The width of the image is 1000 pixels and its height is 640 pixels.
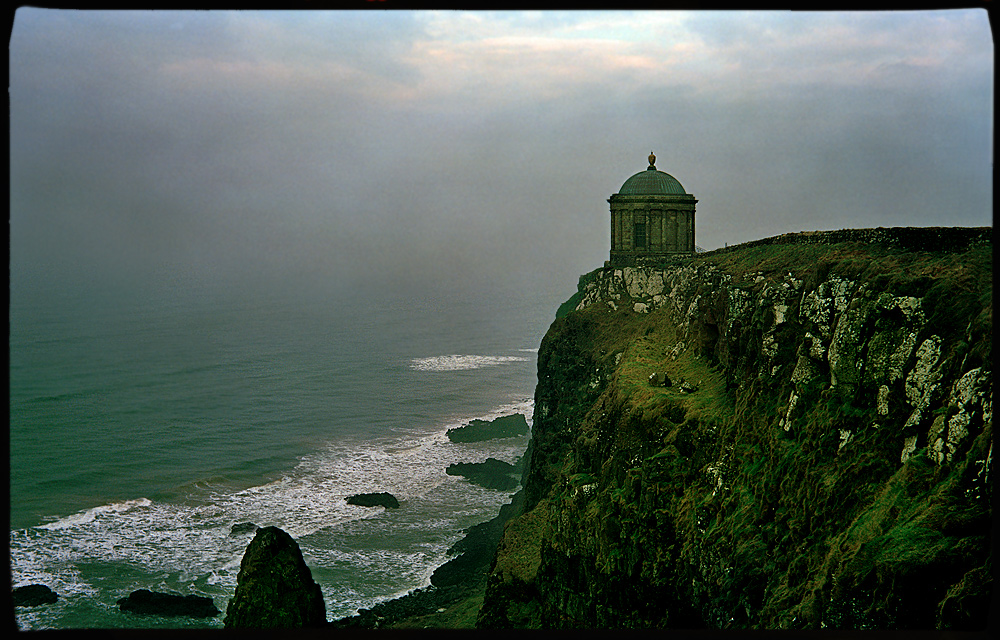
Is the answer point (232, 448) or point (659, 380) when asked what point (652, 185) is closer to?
point (659, 380)

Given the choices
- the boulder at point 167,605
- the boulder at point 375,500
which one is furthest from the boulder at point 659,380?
the boulder at point 375,500

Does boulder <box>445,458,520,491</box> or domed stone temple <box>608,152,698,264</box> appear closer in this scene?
domed stone temple <box>608,152,698,264</box>

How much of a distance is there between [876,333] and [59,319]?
67989 mm

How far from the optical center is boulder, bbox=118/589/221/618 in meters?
23.0

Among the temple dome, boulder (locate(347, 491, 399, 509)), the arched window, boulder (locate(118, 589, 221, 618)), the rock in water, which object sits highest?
the temple dome

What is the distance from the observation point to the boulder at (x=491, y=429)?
46312 mm

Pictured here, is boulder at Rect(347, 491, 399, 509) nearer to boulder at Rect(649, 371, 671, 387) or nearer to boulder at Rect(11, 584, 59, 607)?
boulder at Rect(11, 584, 59, 607)

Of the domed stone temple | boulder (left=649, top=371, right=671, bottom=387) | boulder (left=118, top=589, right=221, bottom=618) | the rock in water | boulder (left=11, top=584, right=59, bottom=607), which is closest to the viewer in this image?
the rock in water

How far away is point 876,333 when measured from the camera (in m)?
11.1

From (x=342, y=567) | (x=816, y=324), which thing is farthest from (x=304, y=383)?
(x=816, y=324)

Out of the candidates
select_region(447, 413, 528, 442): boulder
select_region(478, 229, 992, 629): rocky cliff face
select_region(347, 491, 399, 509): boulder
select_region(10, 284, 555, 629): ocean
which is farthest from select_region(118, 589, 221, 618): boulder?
select_region(447, 413, 528, 442): boulder

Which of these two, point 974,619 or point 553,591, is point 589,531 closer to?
point 553,591

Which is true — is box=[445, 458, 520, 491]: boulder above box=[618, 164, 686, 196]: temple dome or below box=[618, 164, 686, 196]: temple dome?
below

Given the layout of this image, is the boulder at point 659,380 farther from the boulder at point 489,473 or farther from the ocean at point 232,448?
the boulder at point 489,473
